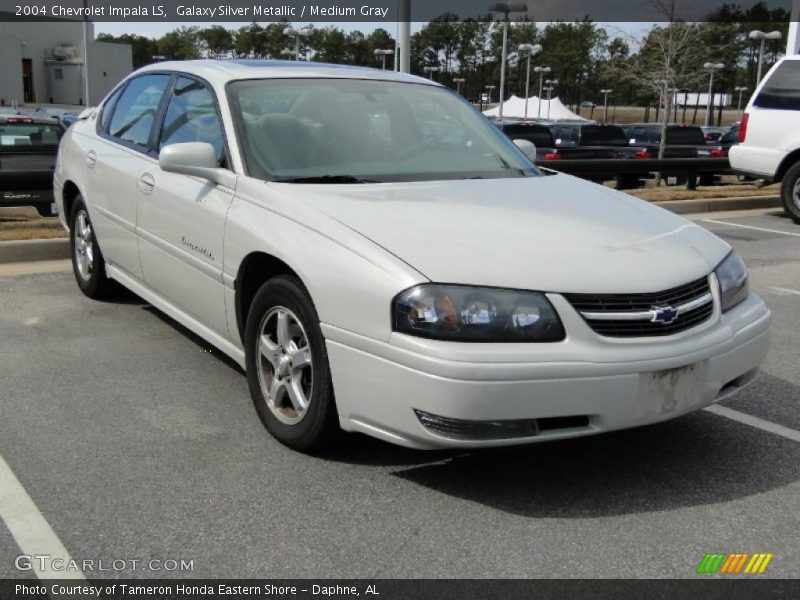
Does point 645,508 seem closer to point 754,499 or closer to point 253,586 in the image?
point 754,499

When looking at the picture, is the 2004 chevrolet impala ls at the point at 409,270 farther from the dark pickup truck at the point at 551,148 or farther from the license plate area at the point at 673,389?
the dark pickup truck at the point at 551,148

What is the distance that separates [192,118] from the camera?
16.0 ft

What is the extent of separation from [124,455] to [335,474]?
91cm

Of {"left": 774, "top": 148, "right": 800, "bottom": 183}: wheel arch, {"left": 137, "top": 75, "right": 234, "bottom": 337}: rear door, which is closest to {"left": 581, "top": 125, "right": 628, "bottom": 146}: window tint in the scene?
{"left": 774, "top": 148, "right": 800, "bottom": 183}: wheel arch

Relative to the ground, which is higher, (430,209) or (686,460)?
(430,209)

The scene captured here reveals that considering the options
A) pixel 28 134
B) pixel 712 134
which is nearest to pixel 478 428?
pixel 28 134

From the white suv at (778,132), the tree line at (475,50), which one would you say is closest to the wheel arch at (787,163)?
the white suv at (778,132)

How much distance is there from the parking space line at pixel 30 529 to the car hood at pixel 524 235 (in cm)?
154

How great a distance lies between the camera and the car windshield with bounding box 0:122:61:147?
12.6 m

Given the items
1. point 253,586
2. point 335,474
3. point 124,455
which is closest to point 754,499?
point 335,474

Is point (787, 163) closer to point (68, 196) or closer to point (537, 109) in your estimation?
point (68, 196)

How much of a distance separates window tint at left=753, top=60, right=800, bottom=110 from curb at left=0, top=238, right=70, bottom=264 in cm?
930

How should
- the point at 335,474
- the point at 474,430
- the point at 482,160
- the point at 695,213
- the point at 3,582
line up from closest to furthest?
the point at 3,582
the point at 474,430
the point at 335,474
the point at 482,160
the point at 695,213

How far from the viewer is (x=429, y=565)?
299cm
